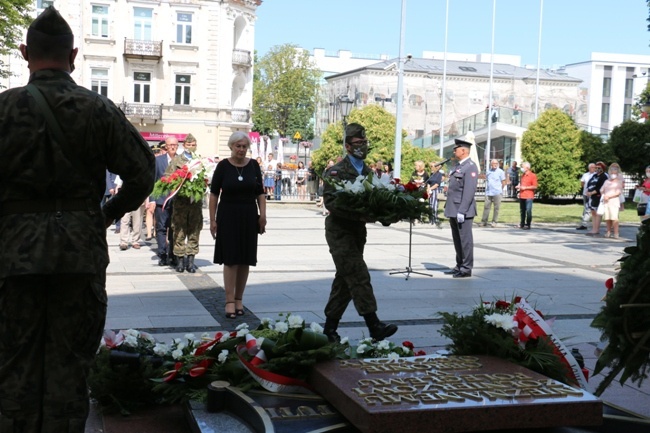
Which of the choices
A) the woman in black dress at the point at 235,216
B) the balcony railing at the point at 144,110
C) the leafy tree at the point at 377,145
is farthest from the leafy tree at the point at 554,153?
the woman in black dress at the point at 235,216

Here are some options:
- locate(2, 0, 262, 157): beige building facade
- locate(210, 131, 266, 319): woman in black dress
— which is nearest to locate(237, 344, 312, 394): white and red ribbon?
locate(210, 131, 266, 319): woman in black dress

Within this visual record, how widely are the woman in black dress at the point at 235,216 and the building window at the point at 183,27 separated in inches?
1717

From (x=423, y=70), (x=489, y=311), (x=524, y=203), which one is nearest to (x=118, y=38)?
(x=524, y=203)

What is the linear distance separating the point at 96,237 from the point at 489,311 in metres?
3.01

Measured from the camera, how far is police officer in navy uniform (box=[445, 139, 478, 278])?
12.1 metres

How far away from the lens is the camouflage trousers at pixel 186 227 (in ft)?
39.2

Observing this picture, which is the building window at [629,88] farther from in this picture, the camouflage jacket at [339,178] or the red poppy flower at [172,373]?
the red poppy flower at [172,373]

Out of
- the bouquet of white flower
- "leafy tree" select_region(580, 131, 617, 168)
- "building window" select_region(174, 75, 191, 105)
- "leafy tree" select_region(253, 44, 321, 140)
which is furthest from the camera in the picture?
"leafy tree" select_region(253, 44, 321, 140)

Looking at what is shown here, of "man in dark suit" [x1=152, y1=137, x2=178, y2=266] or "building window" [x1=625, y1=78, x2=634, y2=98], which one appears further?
"building window" [x1=625, y1=78, x2=634, y2=98]

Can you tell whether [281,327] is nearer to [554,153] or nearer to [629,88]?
[554,153]

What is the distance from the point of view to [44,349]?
382cm

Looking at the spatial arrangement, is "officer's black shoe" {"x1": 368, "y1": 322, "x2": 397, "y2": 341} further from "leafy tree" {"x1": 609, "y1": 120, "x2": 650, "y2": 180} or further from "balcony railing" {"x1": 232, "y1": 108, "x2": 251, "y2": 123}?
"balcony railing" {"x1": 232, "y1": 108, "x2": 251, "y2": 123}

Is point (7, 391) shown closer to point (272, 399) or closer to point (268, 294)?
point (272, 399)

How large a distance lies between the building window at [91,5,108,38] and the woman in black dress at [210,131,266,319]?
1714 inches
